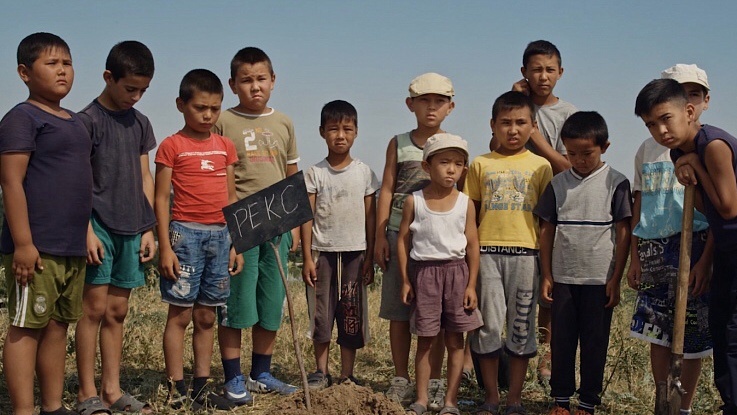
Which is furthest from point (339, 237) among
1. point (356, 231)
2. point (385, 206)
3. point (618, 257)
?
point (618, 257)

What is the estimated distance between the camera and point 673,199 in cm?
443

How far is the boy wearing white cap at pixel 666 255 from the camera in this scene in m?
4.41

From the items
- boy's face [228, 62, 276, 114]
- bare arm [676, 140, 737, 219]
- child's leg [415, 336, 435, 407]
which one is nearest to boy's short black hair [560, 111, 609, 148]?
bare arm [676, 140, 737, 219]

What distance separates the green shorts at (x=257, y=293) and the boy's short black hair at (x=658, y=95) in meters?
2.37

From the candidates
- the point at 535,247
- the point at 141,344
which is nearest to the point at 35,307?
the point at 141,344

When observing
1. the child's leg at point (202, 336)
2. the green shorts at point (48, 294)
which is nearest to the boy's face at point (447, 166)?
the child's leg at point (202, 336)

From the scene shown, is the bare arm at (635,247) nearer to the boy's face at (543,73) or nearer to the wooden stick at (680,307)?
the wooden stick at (680,307)

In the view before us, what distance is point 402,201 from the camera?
5.14 metres

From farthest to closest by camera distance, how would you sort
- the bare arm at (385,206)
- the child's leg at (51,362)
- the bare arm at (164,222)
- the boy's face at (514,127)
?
the bare arm at (385,206) → the boy's face at (514,127) → the bare arm at (164,222) → the child's leg at (51,362)

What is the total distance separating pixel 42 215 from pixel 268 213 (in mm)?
1199

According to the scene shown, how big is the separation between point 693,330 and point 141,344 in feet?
13.3

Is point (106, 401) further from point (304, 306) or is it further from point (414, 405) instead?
point (304, 306)

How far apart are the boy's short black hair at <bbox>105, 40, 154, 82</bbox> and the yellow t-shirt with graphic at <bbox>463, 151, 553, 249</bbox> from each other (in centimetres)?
218

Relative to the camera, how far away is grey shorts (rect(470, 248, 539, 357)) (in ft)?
15.6
